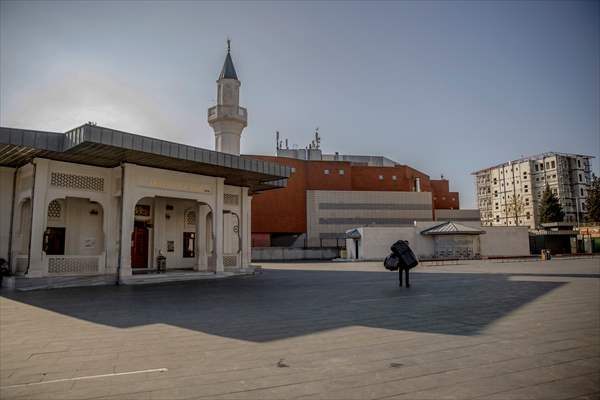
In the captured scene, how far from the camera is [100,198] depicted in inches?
642

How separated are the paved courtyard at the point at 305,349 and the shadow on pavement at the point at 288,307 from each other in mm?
45

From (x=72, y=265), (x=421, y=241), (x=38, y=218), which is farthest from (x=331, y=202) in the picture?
(x=38, y=218)

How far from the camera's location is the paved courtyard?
3768 millimetres

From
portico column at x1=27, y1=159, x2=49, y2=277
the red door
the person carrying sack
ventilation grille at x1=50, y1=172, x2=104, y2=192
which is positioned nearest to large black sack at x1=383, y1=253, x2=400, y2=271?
the person carrying sack

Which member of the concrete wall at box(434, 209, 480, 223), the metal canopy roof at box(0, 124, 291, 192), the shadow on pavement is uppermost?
the concrete wall at box(434, 209, 480, 223)

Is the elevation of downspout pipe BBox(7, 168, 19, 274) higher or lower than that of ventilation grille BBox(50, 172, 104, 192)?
lower

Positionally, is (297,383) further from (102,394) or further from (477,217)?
(477,217)

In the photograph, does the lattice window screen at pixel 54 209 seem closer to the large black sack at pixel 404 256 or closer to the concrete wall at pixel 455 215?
the large black sack at pixel 404 256

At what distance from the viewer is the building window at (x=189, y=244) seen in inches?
852

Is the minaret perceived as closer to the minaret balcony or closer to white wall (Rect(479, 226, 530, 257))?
the minaret balcony

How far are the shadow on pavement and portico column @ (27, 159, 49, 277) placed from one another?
6.56 feet

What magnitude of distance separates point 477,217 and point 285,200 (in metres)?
33.1

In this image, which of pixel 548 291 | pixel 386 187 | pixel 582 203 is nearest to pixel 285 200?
pixel 386 187

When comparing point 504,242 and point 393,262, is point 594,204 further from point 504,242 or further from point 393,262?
point 393,262
